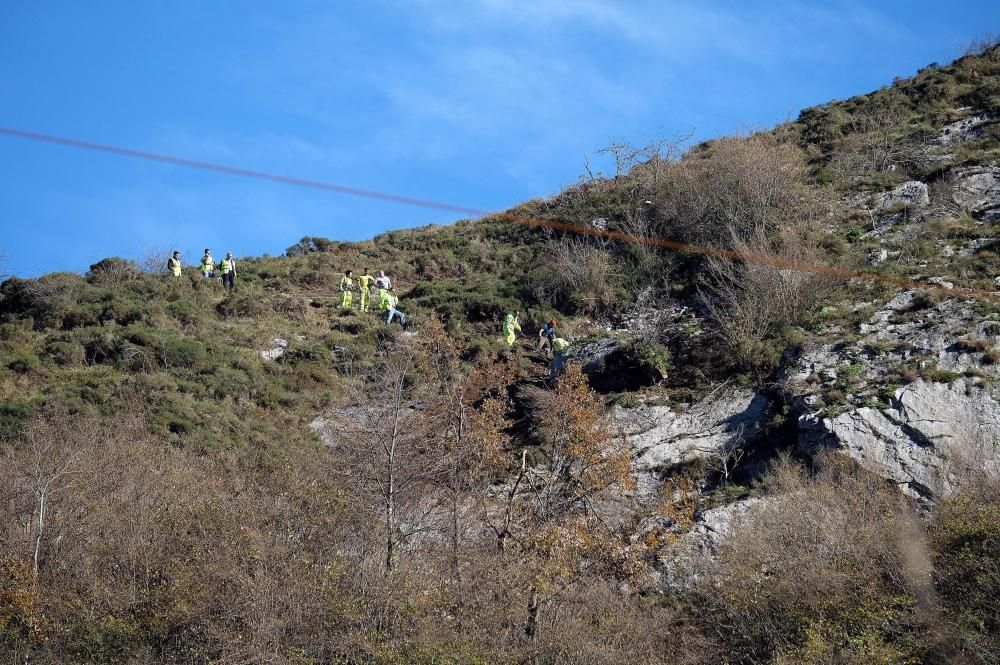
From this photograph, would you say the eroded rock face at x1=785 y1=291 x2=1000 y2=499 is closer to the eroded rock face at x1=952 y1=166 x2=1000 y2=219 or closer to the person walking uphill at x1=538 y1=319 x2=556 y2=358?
the eroded rock face at x1=952 y1=166 x2=1000 y2=219

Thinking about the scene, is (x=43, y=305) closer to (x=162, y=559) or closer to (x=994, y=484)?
(x=162, y=559)

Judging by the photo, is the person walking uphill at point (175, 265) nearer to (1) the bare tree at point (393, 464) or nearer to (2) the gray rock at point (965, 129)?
(1) the bare tree at point (393, 464)

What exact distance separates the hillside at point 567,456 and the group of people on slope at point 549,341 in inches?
18.0

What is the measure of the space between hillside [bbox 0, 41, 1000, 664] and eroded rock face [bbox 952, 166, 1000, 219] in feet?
0.34

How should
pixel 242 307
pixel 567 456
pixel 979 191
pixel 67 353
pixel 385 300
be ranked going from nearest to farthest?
pixel 567 456
pixel 67 353
pixel 979 191
pixel 385 300
pixel 242 307

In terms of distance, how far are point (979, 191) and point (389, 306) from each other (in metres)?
17.5

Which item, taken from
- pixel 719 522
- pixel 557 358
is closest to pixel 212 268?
pixel 557 358

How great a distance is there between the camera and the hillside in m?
16.9

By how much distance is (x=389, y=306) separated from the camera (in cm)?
3262

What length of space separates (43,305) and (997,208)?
28.0 meters

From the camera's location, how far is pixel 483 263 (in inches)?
1572

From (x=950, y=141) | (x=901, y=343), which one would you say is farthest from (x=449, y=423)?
(x=950, y=141)

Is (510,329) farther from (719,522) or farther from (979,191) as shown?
(979,191)

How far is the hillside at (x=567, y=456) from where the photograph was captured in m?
16.9
